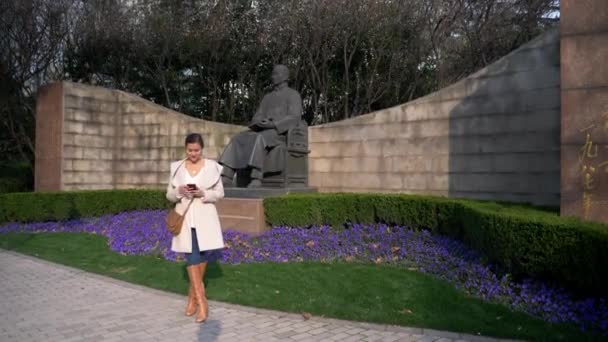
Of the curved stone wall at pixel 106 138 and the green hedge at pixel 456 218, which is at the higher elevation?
the curved stone wall at pixel 106 138

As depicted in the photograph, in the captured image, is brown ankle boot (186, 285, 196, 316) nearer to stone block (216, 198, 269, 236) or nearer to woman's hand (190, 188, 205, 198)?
woman's hand (190, 188, 205, 198)

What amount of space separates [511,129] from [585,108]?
10.4ft

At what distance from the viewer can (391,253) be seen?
686 cm

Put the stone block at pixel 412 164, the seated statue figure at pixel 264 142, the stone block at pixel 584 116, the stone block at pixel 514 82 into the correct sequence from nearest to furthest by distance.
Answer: the stone block at pixel 584 116, the stone block at pixel 514 82, the seated statue figure at pixel 264 142, the stone block at pixel 412 164

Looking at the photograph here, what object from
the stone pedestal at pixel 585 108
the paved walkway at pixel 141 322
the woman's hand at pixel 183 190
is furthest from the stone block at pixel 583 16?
the woman's hand at pixel 183 190

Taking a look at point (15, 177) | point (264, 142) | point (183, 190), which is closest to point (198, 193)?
point (183, 190)

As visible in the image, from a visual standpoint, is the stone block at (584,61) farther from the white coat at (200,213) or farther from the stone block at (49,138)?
the stone block at (49,138)

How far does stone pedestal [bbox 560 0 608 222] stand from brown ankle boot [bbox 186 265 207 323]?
403cm

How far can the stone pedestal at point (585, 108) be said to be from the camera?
4891mm

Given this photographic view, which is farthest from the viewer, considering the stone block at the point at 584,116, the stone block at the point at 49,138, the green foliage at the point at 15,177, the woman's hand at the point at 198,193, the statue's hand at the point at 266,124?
the green foliage at the point at 15,177

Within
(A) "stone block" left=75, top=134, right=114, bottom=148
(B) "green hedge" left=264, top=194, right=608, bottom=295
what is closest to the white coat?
(B) "green hedge" left=264, top=194, right=608, bottom=295

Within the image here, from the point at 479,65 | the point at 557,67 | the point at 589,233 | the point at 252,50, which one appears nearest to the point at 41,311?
the point at 589,233

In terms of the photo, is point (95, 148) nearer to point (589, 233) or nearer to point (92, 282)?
point (92, 282)

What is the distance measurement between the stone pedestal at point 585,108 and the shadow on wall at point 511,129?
270 cm
